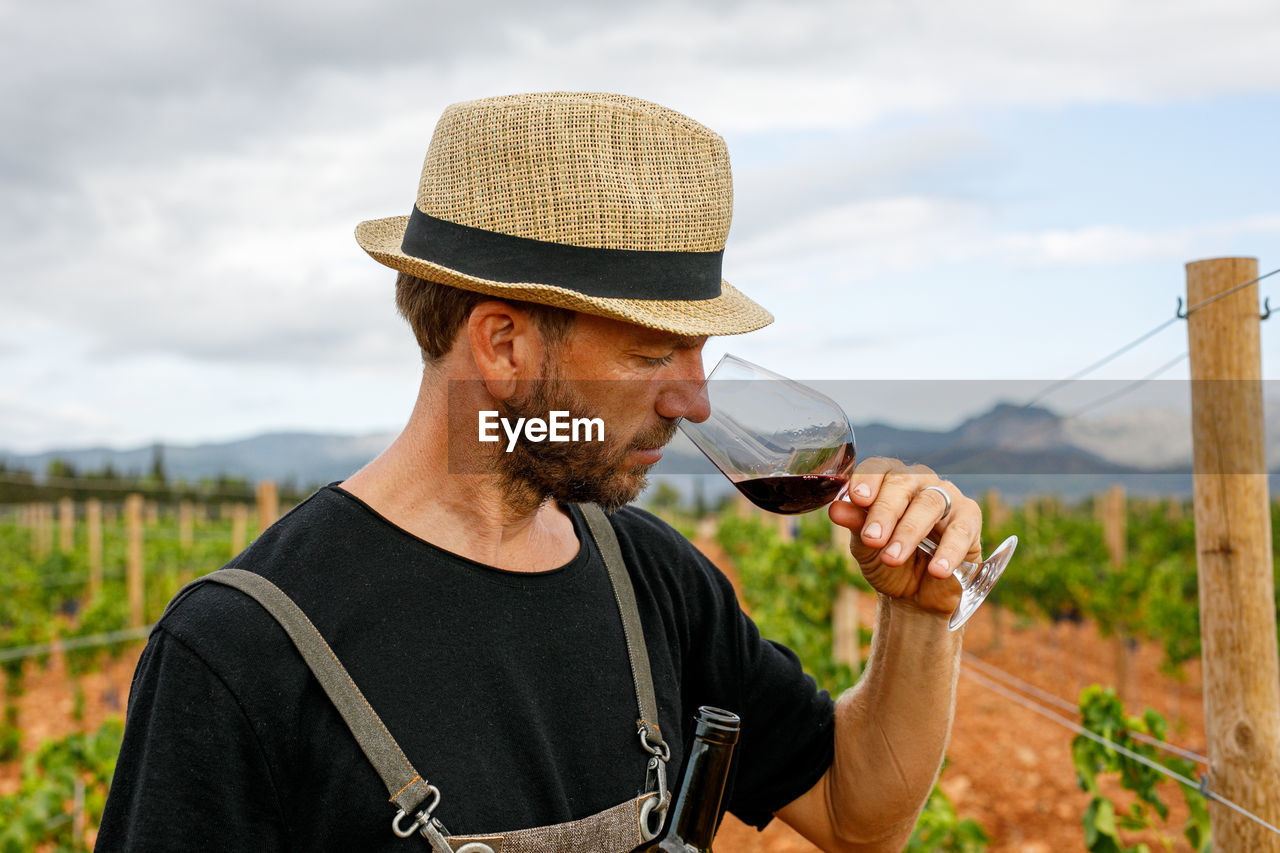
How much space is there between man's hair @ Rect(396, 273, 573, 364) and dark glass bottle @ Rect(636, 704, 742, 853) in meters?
0.68

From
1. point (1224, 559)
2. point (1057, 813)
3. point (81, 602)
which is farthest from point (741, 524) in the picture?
point (1224, 559)

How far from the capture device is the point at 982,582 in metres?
1.68

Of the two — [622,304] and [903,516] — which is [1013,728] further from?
[622,304]

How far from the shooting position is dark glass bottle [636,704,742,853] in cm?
158

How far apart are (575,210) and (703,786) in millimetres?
962

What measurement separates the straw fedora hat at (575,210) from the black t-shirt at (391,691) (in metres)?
0.48

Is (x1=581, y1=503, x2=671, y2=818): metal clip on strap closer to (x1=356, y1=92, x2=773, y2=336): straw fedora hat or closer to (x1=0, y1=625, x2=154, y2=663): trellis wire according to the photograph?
(x1=356, y1=92, x2=773, y2=336): straw fedora hat

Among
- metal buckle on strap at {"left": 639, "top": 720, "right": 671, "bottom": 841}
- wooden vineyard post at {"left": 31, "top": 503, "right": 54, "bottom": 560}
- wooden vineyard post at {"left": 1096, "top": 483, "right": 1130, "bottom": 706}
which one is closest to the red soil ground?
wooden vineyard post at {"left": 1096, "top": 483, "right": 1130, "bottom": 706}

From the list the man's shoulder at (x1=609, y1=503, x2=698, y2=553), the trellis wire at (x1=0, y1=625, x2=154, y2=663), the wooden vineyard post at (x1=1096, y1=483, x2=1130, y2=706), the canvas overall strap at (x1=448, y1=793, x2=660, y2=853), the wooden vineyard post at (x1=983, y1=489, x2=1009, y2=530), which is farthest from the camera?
the wooden vineyard post at (x1=983, y1=489, x2=1009, y2=530)

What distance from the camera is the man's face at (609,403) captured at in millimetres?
1578

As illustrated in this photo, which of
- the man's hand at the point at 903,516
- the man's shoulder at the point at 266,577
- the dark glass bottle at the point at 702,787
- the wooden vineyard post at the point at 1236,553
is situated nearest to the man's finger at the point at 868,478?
the man's hand at the point at 903,516

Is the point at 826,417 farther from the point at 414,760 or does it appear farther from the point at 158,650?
the point at 158,650

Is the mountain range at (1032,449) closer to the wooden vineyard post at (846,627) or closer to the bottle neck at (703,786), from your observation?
the bottle neck at (703,786)

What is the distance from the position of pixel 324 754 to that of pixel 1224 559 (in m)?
1.97
